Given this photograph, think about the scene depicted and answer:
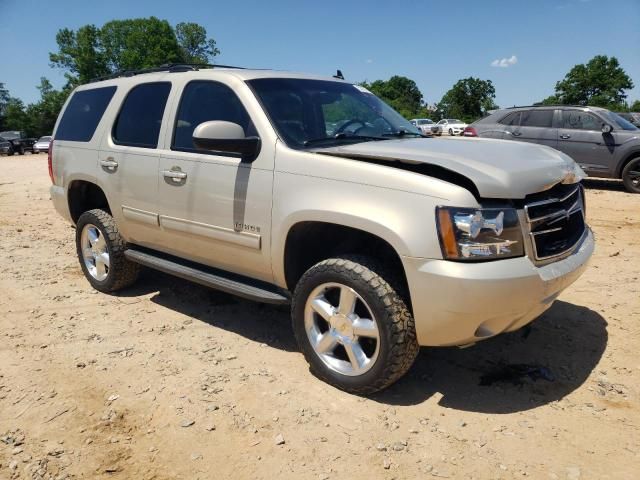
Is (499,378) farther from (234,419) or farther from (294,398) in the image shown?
(234,419)

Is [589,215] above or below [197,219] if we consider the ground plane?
below

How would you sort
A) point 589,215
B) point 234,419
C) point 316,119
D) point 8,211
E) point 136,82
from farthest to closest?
point 8,211, point 589,215, point 136,82, point 316,119, point 234,419

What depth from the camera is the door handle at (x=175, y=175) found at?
12.3 ft

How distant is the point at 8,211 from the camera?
9789 mm

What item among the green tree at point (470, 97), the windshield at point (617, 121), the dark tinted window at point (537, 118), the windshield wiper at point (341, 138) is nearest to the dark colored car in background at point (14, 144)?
the dark tinted window at point (537, 118)

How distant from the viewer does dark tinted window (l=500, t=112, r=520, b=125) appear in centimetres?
1132

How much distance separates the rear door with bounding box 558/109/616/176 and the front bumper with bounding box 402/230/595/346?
28.8ft

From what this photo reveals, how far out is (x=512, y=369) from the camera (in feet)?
11.0

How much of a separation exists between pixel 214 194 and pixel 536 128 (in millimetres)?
9365

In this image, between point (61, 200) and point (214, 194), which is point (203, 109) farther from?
point (61, 200)

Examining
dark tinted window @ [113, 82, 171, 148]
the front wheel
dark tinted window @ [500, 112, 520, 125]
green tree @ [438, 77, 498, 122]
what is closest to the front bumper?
dark tinted window @ [113, 82, 171, 148]

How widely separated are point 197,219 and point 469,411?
7.18 ft

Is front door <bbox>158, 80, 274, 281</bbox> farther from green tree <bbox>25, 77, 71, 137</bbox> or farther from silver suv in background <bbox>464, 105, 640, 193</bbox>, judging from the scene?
green tree <bbox>25, 77, 71, 137</bbox>

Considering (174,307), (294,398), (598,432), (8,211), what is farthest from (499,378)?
(8,211)
